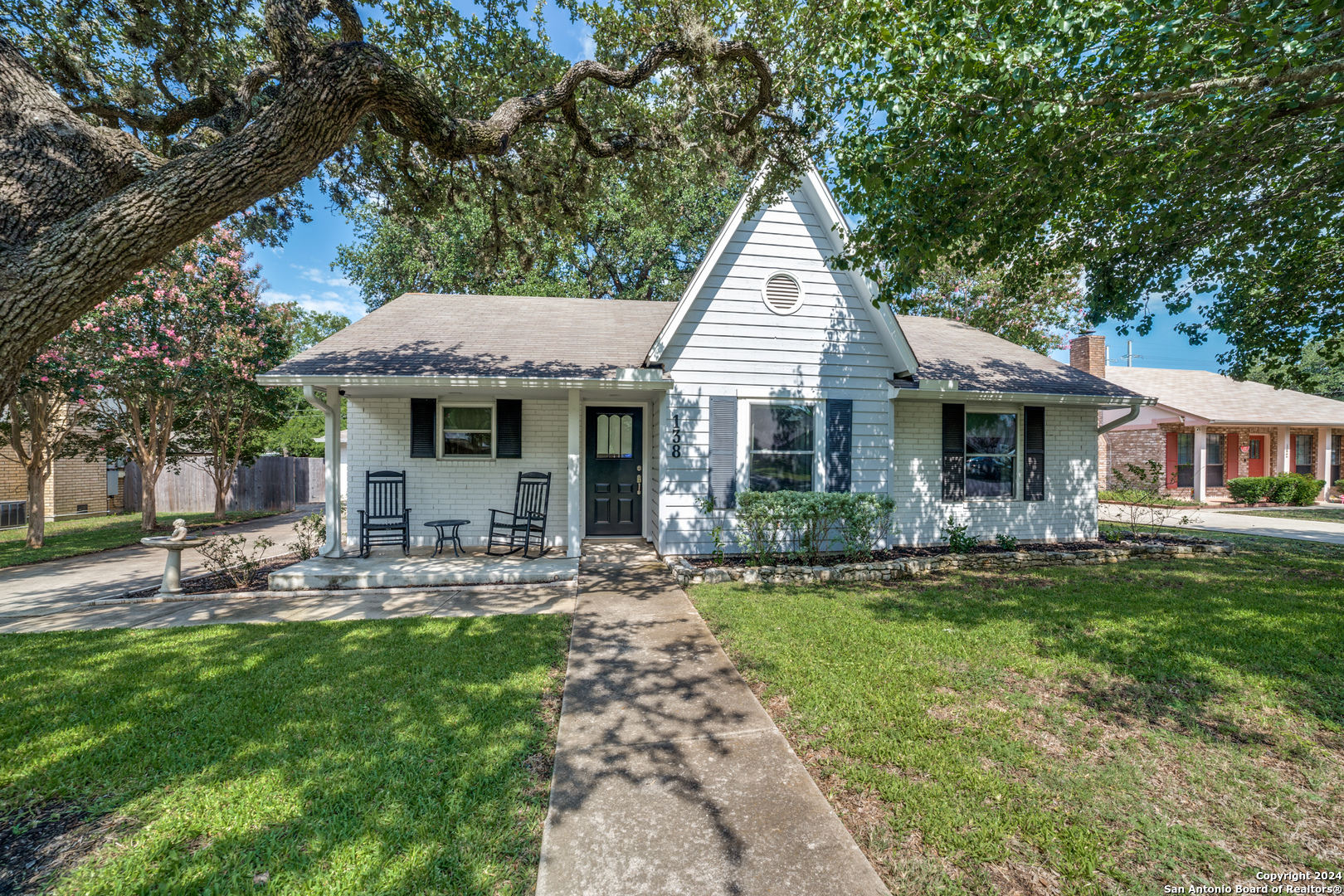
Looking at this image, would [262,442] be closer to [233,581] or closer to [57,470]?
[57,470]

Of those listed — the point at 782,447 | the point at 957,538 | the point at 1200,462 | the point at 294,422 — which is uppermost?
the point at 294,422

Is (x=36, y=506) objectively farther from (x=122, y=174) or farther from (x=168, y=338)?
(x=122, y=174)

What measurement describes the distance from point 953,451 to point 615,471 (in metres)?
5.69

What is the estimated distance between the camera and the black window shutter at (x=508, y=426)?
855 centimetres

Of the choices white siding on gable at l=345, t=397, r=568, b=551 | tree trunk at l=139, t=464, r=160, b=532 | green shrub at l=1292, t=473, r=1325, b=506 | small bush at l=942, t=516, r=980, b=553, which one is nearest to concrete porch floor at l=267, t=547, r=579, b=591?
white siding on gable at l=345, t=397, r=568, b=551

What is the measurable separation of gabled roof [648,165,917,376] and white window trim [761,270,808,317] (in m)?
0.69

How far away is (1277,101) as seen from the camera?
4.36 m

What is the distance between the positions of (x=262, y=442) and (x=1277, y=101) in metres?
20.5

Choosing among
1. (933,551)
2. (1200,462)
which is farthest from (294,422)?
(1200,462)

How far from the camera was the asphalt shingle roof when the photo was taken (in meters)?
8.80

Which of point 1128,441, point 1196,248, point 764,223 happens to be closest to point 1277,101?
point 1196,248

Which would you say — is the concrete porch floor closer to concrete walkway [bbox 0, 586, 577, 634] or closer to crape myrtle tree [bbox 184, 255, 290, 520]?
concrete walkway [bbox 0, 586, 577, 634]

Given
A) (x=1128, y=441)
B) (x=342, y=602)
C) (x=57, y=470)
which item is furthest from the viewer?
(x=1128, y=441)

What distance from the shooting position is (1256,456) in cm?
1903
